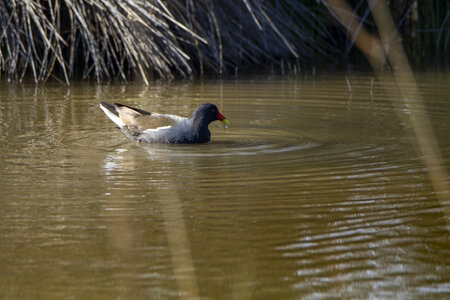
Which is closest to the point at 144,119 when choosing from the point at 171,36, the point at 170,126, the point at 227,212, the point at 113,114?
the point at 170,126

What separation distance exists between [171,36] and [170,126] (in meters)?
4.52

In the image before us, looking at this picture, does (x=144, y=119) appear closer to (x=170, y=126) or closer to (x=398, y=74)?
(x=170, y=126)

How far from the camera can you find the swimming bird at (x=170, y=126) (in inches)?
270

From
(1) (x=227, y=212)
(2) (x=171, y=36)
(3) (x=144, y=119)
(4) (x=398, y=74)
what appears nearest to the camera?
(1) (x=227, y=212)

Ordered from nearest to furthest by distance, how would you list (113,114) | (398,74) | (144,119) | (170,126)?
(170,126), (144,119), (113,114), (398,74)

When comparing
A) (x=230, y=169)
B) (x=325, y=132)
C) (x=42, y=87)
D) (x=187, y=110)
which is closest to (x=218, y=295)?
(x=230, y=169)

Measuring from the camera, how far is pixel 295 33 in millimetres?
13500

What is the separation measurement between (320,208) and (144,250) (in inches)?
48.4

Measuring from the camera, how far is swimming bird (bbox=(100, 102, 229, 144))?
6848 millimetres

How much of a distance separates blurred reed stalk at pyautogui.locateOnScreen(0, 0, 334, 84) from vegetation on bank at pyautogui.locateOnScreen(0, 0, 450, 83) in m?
0.02

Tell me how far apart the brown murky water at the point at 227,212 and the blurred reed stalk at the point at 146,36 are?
291 centimetres

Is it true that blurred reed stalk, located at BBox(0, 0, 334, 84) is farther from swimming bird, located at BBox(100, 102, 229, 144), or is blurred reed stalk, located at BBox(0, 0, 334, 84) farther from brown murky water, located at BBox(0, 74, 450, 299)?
swimming bird, located at BBox(100, 102, 229, 144)

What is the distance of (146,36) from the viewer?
10719 millimetres

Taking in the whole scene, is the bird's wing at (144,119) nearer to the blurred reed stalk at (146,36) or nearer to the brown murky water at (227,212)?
the brown murky water at (227,212)
